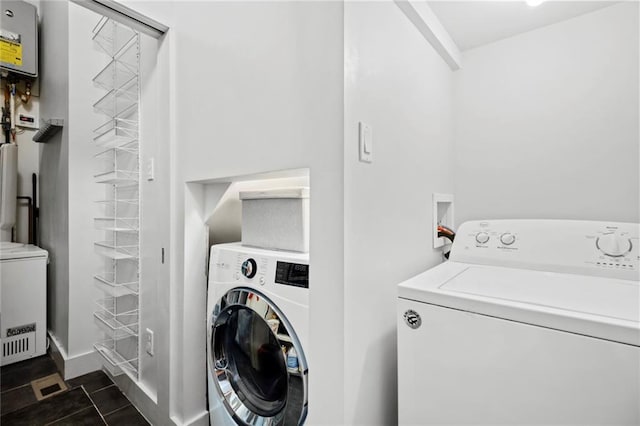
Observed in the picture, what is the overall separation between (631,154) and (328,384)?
164 cm

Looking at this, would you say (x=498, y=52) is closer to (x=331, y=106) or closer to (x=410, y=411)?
(x=331, y=106)

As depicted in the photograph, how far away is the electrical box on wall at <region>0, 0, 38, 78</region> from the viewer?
2467mm

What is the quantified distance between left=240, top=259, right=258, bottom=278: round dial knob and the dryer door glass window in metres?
0.14

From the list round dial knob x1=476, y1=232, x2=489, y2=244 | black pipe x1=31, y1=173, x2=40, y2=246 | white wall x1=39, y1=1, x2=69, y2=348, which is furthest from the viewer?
black pipe x1=31, y1=173, x2=40, y2=246

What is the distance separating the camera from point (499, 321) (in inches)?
26.9

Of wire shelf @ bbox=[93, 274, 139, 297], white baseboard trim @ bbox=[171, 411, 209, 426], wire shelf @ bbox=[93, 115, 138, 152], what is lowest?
white baseboard trim @ bbox=[171, 411, 209, 426]

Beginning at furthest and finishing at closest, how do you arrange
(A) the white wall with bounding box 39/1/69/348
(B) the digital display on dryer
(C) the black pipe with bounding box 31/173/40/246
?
(C) the black pipe with bounding box 31/173/40/246
(A) the white wall with bounding box 39/1/69/348
(B) the digital display on dryer

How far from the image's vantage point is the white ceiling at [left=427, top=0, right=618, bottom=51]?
131cm

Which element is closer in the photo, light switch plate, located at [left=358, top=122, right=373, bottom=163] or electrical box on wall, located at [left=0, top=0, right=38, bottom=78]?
light switch plate, located at [left=358, top=122, right=373, bottom=163]

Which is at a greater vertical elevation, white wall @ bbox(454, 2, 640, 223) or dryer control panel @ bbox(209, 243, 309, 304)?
white wall @ bbox(454, 2, 640, 223)

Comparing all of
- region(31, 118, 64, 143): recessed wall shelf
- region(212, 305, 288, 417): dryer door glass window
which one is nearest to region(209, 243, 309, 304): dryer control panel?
region(212, 305, 288, 417): dryer door glass window

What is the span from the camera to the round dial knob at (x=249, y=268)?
1119 mm

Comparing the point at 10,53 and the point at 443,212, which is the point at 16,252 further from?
the point at 443,212

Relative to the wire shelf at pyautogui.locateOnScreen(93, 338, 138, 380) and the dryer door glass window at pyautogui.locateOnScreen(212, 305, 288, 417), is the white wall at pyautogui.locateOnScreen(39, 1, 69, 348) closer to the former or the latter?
the wire shelf at pyautogui.locateOnScreen(93, 338, 138, 380)
